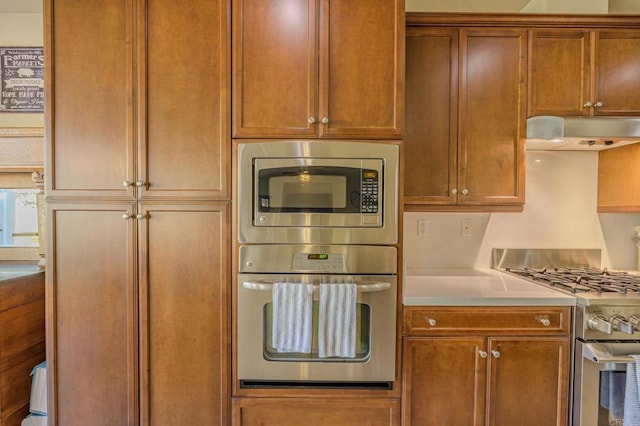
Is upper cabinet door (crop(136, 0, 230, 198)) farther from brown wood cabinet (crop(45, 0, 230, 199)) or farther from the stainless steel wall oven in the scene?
the stainless steel wall oven

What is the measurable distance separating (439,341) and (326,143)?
3.29 ft

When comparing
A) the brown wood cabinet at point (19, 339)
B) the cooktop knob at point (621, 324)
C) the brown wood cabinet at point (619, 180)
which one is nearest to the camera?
the cooktop knob at point (621, 324)

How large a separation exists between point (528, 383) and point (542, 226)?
104 centimetres

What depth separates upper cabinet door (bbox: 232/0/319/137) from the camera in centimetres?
152

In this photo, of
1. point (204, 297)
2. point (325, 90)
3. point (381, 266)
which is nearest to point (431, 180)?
point (381, 266)

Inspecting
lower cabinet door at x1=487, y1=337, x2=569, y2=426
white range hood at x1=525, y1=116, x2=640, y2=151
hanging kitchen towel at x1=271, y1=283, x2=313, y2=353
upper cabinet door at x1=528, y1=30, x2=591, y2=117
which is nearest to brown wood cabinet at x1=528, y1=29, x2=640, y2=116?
upper cabinet door at x1=528, y1=30, x2=591, y2=117

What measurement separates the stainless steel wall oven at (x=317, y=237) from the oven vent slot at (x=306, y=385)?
3cm

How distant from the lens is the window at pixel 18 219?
2.19 metres

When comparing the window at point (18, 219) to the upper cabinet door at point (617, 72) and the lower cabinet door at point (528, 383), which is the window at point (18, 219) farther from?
the upper cabinet door at point (617, 72)

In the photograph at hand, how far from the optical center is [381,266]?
1.53 meters

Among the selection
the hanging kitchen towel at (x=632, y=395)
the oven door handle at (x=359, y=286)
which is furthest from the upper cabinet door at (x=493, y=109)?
the hanging kitchen towel at (x=632, y=395)

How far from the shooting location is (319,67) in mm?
1522

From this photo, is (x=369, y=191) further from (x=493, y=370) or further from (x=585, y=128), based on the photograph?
(x=585, y=128)

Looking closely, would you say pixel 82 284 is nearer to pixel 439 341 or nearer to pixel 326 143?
pixel 326 143
